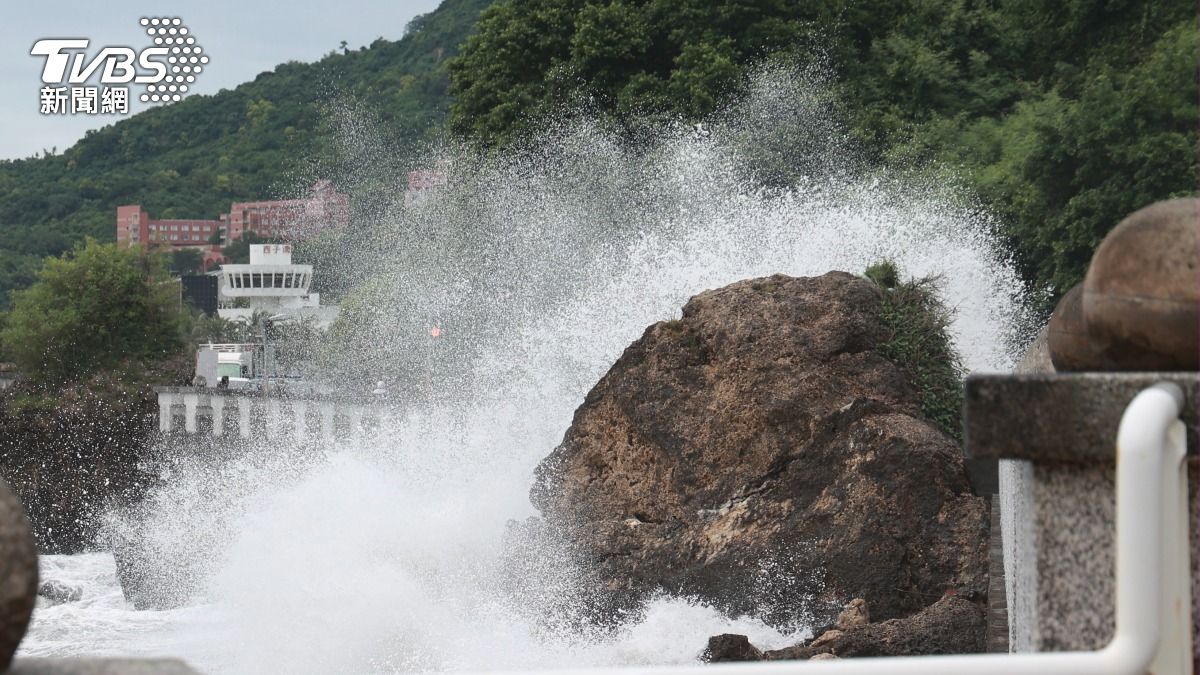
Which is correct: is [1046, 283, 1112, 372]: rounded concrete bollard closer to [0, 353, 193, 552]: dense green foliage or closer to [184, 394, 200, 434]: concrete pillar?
[184, 394, 200, 434]: concrete pillar

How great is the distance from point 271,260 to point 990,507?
73590mm

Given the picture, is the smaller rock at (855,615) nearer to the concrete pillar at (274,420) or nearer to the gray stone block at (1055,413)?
the gray stone block at (1055,413)

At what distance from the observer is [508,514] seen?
581 inches

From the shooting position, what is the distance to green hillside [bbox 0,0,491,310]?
265 feet

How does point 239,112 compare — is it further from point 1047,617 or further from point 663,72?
point 1047,617

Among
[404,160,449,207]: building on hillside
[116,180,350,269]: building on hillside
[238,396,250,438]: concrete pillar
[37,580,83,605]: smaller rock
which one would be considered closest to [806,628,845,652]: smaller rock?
[37,580,83,605]: smaller rock

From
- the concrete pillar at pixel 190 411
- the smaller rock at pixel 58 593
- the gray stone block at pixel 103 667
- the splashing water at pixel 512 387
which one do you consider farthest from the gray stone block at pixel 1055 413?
the concrete pillar at pixel 190 411

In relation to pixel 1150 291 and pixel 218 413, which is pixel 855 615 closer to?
pixel 1150 291

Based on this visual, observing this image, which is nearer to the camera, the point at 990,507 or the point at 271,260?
the point at 990,507

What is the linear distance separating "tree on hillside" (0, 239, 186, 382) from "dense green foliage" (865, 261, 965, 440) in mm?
38301

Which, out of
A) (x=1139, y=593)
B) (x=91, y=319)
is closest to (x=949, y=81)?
(x=1139, y=593)

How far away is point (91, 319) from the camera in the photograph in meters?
48.9

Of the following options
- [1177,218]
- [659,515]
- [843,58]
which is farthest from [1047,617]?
[843,58]

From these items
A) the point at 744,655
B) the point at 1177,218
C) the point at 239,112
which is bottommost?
the point at 744,655
